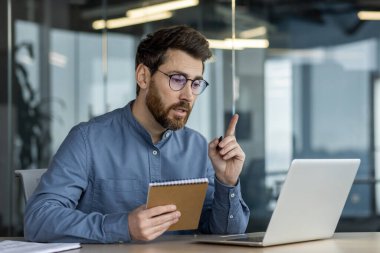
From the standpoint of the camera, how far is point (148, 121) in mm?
3062

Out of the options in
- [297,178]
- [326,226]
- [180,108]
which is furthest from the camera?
[180,108]

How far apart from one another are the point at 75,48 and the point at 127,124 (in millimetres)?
4165

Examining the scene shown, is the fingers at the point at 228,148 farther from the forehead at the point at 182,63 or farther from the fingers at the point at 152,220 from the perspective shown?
the fingers at the point at 152,220

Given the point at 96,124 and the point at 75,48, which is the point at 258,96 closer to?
the point at 75,48

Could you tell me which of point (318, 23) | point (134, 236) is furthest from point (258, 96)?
point (134, 236)

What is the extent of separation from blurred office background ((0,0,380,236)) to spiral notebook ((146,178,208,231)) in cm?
440

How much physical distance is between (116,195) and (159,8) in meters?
4.39

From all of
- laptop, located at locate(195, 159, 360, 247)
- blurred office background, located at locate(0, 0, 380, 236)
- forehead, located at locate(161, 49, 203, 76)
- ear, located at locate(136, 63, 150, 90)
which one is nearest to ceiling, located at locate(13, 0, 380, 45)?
blurred office background, located at locate(0, 0, 380, 236)

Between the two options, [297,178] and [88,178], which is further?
[88,178]

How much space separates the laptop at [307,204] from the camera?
247 cm

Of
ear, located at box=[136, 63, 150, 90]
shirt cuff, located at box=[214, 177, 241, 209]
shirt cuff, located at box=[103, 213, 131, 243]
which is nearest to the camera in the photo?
shirt cuff, located at box=[103, 213, 131, 243]

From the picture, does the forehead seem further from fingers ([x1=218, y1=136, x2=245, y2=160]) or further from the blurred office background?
the blurred office background

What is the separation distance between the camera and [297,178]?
2467 millimetres

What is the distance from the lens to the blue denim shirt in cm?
272
